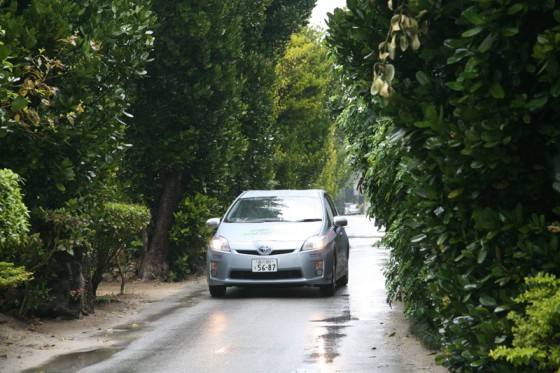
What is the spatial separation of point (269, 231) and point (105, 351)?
5581 mm

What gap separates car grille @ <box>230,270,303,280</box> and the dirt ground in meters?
1.48

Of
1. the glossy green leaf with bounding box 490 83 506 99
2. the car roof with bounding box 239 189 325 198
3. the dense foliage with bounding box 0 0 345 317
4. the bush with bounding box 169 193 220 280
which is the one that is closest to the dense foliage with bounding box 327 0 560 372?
the glossy green leaf with bounding box 490 83 506 99

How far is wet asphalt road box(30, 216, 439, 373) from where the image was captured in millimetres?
8859

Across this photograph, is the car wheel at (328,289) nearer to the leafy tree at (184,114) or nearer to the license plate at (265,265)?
the license plate at (265,265)

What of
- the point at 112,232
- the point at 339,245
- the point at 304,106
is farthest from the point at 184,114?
the point at 304,106

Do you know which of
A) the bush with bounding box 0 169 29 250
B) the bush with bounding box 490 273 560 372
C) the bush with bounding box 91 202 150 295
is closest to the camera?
the bush with bounding box 490 273 560 372

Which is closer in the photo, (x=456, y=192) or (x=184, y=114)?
(x=456, y=192)

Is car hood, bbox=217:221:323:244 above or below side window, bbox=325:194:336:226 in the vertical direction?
below

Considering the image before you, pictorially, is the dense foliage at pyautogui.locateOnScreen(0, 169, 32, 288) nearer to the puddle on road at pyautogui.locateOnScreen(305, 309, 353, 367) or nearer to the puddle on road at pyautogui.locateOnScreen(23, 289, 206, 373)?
the puddle on road at pyautogui.locateOnScreen(23, 289, 206, 373)

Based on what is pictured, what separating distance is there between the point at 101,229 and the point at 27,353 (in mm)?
3735

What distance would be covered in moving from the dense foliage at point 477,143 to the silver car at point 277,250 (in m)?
8.19

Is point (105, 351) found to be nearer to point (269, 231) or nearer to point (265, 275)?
point (265, 275)

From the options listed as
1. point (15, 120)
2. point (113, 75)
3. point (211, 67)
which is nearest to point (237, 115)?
point (211, 67)

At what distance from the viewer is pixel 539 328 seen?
4836 mm
